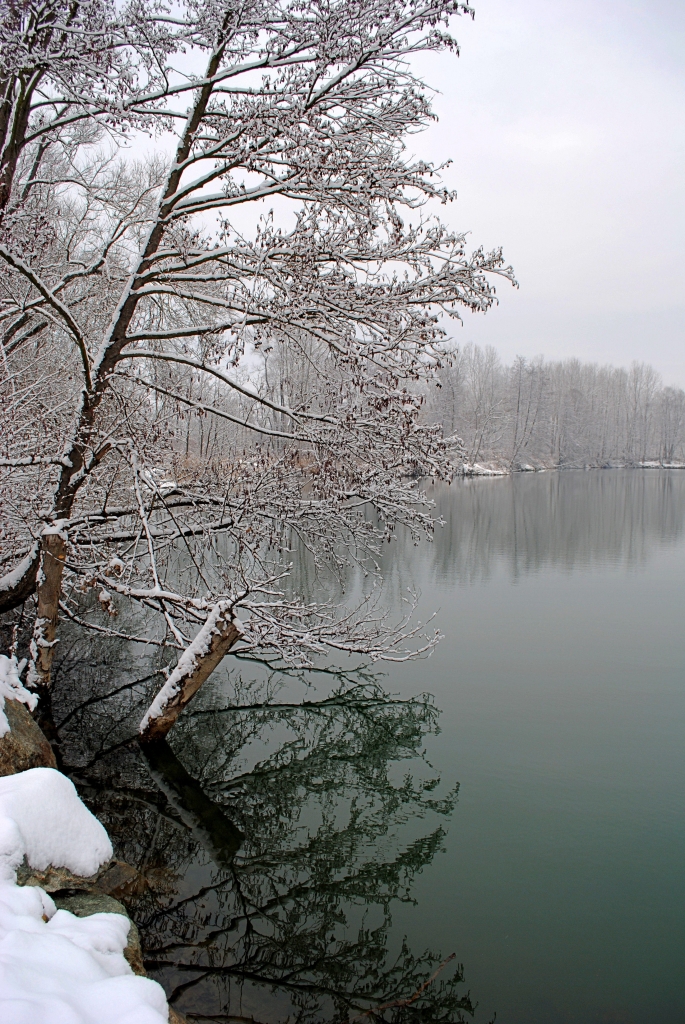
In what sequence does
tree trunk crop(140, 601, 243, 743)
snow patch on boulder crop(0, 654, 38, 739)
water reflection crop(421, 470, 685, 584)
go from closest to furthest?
snow patch on boulder crop(0, 654, 38, 739), tree trunk crop(140, 601, 243, 743), water reflection crop(421, 470, 685, 584)

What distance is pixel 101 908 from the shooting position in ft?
12.0

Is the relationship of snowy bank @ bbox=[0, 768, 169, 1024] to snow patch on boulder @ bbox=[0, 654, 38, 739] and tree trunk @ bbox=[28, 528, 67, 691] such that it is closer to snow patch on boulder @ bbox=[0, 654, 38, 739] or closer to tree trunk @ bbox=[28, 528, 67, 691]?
snow patch on boulder @ bbox=[0, 654, 38, 739]

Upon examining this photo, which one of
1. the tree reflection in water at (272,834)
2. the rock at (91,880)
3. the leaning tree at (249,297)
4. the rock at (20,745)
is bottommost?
the tree reflection in water at (272,834)

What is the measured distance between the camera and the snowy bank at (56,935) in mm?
2506

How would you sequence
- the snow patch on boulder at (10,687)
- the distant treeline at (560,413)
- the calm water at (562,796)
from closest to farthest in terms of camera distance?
the calm water at (562,796) → the snow patch on boulder at (10,687) → the distant treeline at (560,413)

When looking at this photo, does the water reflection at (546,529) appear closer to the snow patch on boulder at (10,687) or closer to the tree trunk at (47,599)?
the tree trunk at (47,599)

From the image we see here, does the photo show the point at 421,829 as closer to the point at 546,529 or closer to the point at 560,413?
the point at 546,529

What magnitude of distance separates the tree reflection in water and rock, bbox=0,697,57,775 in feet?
3.83

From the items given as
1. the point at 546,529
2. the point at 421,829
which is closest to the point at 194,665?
the point at 421,829

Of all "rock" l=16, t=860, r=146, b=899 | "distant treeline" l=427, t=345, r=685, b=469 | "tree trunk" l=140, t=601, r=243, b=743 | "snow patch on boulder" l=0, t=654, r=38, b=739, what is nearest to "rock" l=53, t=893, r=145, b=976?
"rock" l=16, t=860, r=146, b=899

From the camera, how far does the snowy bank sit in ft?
8.22

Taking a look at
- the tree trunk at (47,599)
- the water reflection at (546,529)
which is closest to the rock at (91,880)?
the tree trunk at (47,599)

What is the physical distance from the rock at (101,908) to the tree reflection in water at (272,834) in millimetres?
1011

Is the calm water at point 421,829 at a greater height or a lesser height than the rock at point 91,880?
lesser
